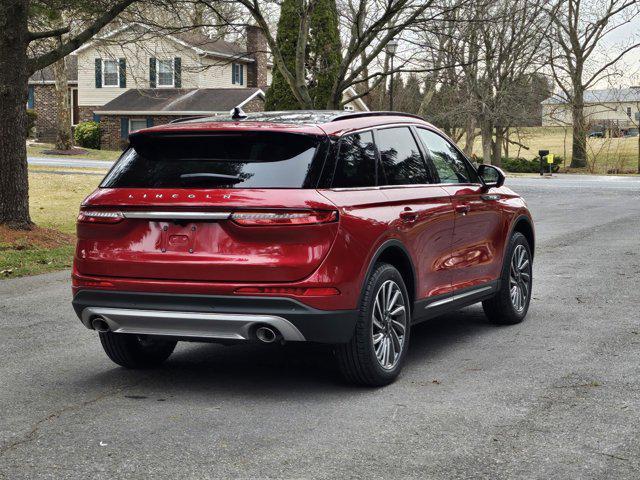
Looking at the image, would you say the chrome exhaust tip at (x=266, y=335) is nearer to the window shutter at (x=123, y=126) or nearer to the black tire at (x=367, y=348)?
the black tire at (x=367, y=348)

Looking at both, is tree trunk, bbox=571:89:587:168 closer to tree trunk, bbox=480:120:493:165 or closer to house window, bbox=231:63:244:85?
tree trunk, bbox=480:120:493:165

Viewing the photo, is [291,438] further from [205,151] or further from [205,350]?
[205,350]

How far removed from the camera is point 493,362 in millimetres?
7336

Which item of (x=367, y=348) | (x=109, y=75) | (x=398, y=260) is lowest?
(x=367, y=348)

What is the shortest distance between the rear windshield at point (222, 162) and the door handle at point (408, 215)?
866 millimetres

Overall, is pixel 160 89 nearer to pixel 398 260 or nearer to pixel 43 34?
pixel 43 34

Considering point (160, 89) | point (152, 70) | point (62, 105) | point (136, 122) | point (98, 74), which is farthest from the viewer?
point (98, 74)

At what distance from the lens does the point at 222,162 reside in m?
6.20

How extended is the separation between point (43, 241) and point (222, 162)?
9.80 metres

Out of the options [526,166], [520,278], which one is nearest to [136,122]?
[526,166]

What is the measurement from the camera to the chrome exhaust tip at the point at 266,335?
597 centimetres

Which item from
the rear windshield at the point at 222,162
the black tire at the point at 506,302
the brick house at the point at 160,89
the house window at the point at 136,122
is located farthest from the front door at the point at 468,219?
the house window at the point at 136,122

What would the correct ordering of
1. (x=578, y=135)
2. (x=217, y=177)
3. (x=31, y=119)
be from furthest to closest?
(x=31, y=119) → (x=578, y=135) → (x=217, y=177)

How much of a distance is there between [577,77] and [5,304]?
4996cm
